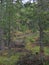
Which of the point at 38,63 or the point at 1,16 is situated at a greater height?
the point at 1,16

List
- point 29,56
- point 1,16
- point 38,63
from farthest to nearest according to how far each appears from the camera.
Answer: point 1,16 < point 29,56 < point 38,63

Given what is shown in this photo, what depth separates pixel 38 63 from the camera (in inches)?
670

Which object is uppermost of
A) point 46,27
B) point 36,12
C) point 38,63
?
point 36,12

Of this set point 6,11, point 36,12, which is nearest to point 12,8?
point 6,11

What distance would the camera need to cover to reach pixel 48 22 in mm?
17359

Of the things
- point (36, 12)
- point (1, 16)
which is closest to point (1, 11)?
point (1, 16)

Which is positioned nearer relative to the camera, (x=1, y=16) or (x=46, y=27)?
(x=46, y=27)

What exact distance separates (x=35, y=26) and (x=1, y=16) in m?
3.43

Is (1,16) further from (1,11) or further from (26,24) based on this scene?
(26,24)

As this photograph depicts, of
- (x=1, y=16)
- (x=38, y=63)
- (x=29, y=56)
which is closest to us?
(x=38, y=63)

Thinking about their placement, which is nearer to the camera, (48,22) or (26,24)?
(48,22)

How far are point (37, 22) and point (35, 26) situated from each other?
18.1 inches

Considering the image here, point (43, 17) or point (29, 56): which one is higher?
point (43, 17)

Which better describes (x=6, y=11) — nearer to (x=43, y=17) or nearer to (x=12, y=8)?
(x=12, y=8)
